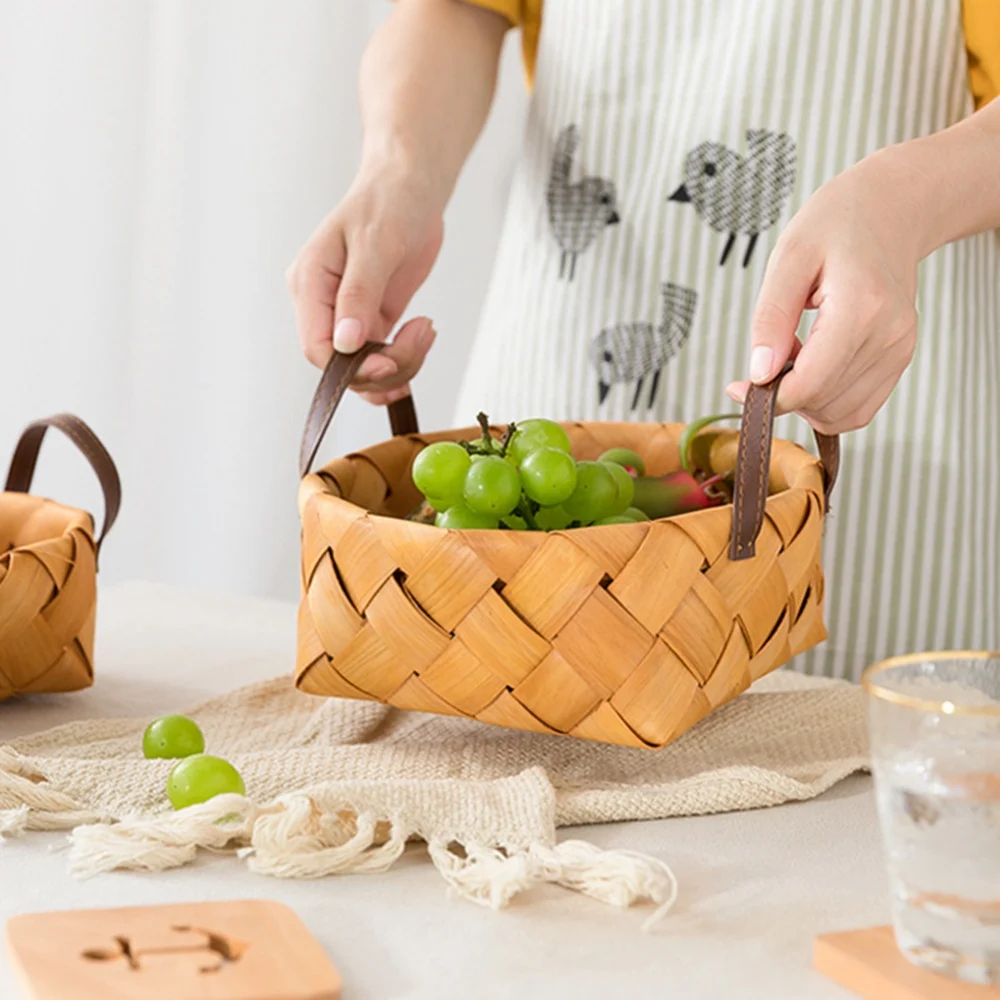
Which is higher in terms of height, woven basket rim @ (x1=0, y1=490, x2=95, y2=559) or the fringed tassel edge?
woven basket rim @ (x1=0, y1=490, x2=95, y2=559)

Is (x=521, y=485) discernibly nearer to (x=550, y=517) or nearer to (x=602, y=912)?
(x=550, y=517)

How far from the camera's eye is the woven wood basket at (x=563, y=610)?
2.32 feet

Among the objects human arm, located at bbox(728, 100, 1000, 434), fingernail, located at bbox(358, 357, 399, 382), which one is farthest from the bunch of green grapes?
fingernail, located at bbox(358, 357, 399, 382)

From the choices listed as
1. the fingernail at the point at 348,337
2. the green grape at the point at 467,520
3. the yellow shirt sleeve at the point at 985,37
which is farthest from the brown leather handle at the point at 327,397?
the yellow shirt sleeve at the point at 985,37

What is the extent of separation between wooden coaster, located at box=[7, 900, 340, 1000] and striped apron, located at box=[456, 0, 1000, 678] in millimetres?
797

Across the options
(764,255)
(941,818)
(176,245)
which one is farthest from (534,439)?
(176,245)

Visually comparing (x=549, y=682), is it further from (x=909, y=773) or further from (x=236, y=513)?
(x=236, y=513)

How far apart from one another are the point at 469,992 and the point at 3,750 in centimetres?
34

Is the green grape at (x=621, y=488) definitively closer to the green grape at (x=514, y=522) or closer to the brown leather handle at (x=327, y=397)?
the green grape at (x=514, y=522)

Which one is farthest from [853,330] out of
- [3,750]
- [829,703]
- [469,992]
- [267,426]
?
[267,426]

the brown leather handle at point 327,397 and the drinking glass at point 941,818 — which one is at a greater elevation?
the brown leather handle at point 327,397

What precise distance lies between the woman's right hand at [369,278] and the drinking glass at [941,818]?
56cm

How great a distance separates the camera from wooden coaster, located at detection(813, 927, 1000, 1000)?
1.67ft

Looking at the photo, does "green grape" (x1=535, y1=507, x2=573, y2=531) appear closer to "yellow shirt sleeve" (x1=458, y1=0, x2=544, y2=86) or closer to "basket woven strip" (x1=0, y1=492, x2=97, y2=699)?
"basket woven strip" (x1=0, y1=492, x2=97, y2=699)
